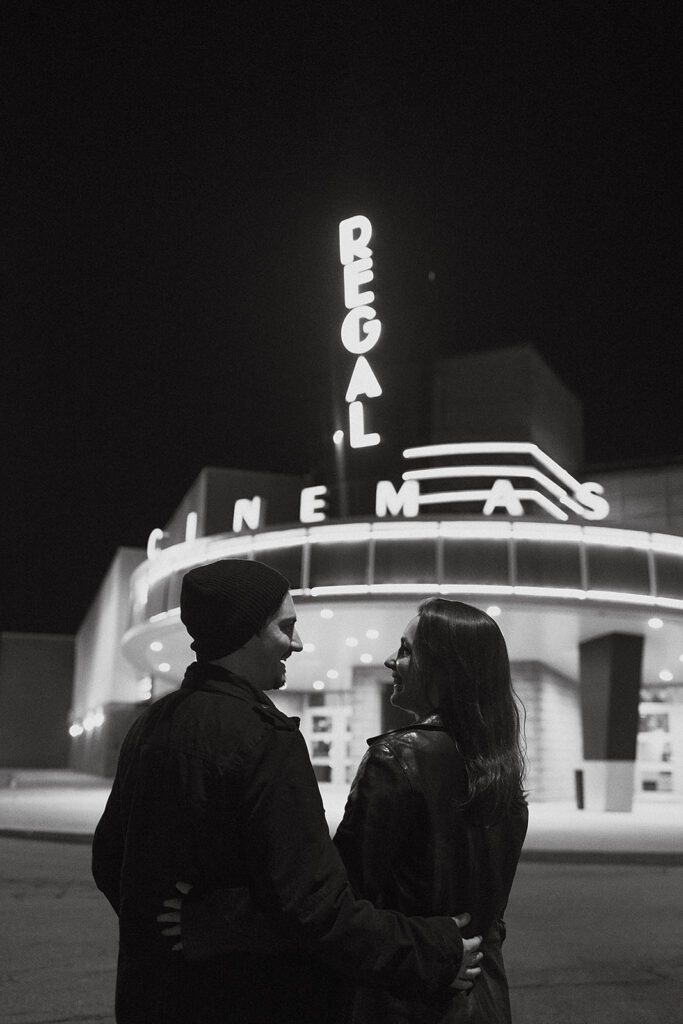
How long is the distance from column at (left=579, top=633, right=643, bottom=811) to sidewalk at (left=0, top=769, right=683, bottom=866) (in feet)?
2.36

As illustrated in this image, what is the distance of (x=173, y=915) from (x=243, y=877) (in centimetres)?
17

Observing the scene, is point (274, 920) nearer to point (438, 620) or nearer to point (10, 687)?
point (438, 620)

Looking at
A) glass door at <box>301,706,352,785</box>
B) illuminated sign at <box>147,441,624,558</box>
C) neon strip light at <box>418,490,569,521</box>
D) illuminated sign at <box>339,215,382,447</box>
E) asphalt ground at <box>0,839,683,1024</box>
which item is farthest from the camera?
glass door at <box>301,706,352,785</box>

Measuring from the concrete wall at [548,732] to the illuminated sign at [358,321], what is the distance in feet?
29.9

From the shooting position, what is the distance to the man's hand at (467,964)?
2.54m

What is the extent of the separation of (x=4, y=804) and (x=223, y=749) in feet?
82.5

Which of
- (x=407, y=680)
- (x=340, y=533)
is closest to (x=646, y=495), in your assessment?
(x=340, y=533)

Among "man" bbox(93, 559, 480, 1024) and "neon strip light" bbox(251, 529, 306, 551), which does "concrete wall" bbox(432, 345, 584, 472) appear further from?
"man" bbox(93, 559, 480, 1024)

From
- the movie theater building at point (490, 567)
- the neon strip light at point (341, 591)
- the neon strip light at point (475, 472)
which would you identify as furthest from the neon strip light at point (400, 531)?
the neon strip light at point (475, 472)

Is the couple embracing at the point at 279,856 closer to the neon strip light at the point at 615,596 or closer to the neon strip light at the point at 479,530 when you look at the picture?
the neon strip light at the point at 479,530

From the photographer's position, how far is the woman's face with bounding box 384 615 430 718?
9.69 feet

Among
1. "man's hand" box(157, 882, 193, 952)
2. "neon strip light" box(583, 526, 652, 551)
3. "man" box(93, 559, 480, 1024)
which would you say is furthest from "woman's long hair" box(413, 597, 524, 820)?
"neon strip light" box(583, 526, 652, 551)

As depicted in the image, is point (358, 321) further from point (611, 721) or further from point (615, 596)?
point (611, 721)

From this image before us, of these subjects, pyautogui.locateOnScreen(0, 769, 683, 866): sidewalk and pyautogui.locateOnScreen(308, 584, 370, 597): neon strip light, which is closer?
pyautogui.locateOnScreen(0, 769, 683, 866): sidewalk
